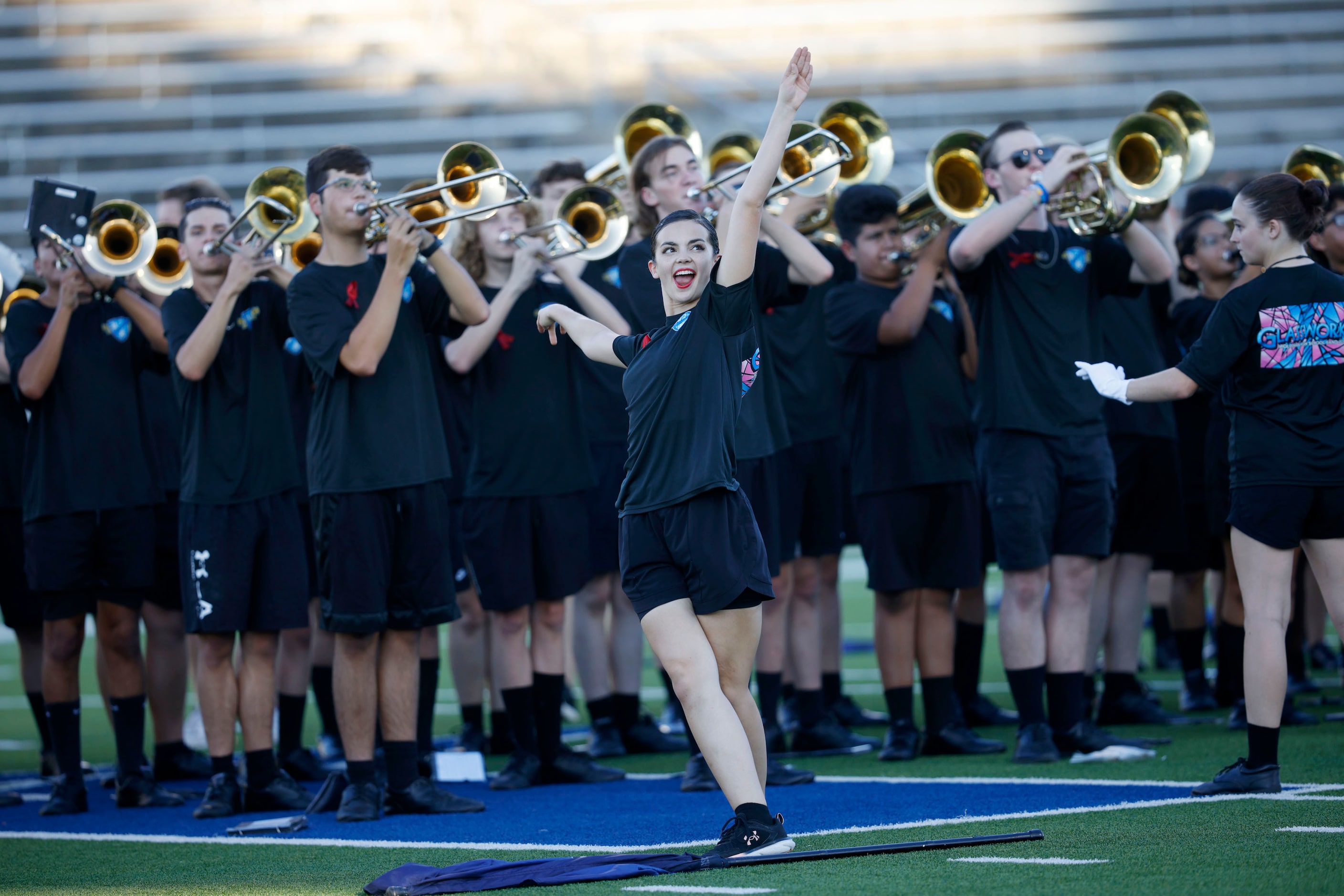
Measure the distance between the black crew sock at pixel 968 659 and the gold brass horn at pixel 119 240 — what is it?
3691 mm

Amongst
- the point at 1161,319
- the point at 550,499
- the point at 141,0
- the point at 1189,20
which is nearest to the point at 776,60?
the point at 1189,20

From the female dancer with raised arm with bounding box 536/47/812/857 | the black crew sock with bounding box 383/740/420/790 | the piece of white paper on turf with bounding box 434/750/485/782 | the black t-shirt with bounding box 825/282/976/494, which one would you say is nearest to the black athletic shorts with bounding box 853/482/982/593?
the black t-shirt with bounding box 825/282/976/494

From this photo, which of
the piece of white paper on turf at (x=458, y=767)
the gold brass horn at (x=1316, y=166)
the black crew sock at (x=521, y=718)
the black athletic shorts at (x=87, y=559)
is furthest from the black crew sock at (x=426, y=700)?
the gold brass horn at (x=1316, y=166)

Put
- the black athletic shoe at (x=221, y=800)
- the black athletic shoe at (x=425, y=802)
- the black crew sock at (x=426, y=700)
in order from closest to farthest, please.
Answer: the black athletic shoe at (x=425, y=802) < the black athletic shoe at (x=221, y=800) < the black crew sock at (x=426, y=700)

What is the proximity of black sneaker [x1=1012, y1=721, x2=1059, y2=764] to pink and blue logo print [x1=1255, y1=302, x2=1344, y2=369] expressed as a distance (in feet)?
5.23

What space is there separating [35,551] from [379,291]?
1.84 metres

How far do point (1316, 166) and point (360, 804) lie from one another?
191 inches

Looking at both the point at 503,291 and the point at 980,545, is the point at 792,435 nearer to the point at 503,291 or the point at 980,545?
the point at 980,545

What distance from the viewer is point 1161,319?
7.28m

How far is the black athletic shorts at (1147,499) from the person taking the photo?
6777 mm

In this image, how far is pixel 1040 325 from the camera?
5.79 metres

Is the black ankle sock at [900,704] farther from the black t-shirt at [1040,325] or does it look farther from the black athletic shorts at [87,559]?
the black athletic shorts at [87,559]

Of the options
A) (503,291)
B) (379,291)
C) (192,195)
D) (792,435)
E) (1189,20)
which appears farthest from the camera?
(1189,20)

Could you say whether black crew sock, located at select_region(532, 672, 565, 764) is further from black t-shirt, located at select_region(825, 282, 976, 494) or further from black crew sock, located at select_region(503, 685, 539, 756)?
black t-shirt, located at select_region(825, 282, 976, 494)
